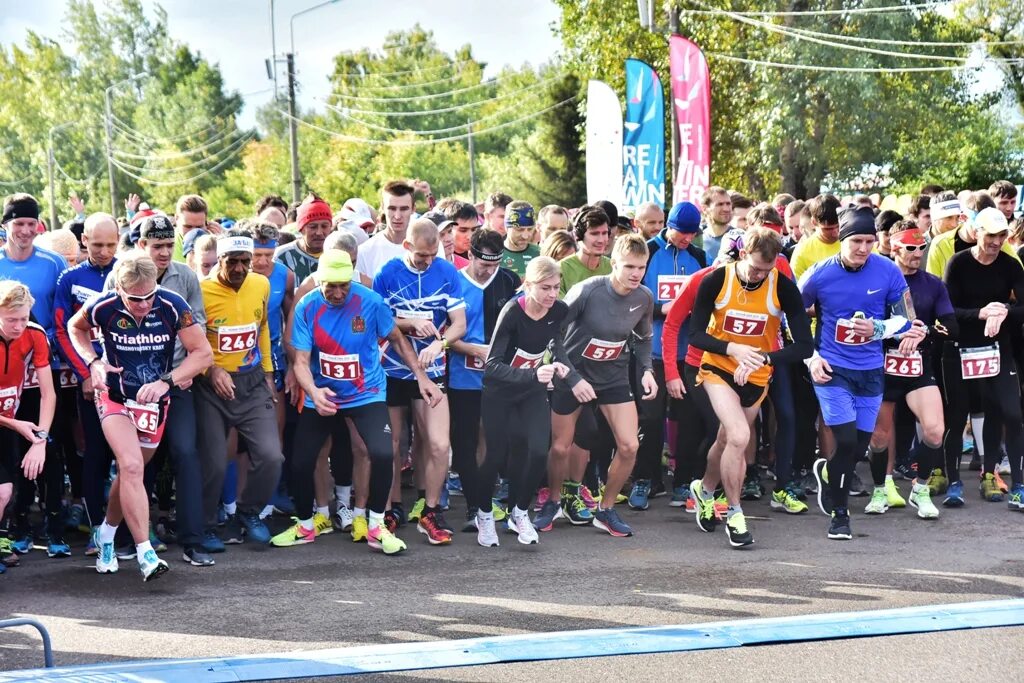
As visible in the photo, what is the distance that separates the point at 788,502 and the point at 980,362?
1.72m

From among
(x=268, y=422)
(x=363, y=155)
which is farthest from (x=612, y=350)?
(x=363, y=155)

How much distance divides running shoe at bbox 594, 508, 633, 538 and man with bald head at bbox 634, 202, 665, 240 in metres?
2.55

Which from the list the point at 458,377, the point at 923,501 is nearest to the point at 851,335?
the point at 923,501

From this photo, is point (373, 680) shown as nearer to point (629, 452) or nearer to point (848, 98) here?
point (629, 452)

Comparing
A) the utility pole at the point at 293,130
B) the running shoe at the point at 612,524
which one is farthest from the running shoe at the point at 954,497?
the utility pole at the point at 293,130

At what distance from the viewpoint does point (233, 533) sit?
907cm

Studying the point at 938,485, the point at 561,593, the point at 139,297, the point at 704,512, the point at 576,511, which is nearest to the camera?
the point at 561,593

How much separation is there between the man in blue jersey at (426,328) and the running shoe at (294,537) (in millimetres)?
720

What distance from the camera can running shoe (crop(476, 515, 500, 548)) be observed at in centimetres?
891

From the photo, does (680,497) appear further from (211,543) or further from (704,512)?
(211,543)

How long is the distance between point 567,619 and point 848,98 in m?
33.5

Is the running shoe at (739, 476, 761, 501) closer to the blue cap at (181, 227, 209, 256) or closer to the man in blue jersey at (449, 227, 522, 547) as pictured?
the man in blue jersey at (449, 227, 522, 547)

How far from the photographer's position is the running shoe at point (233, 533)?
9.02 meters

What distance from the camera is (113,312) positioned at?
802 centimetres
